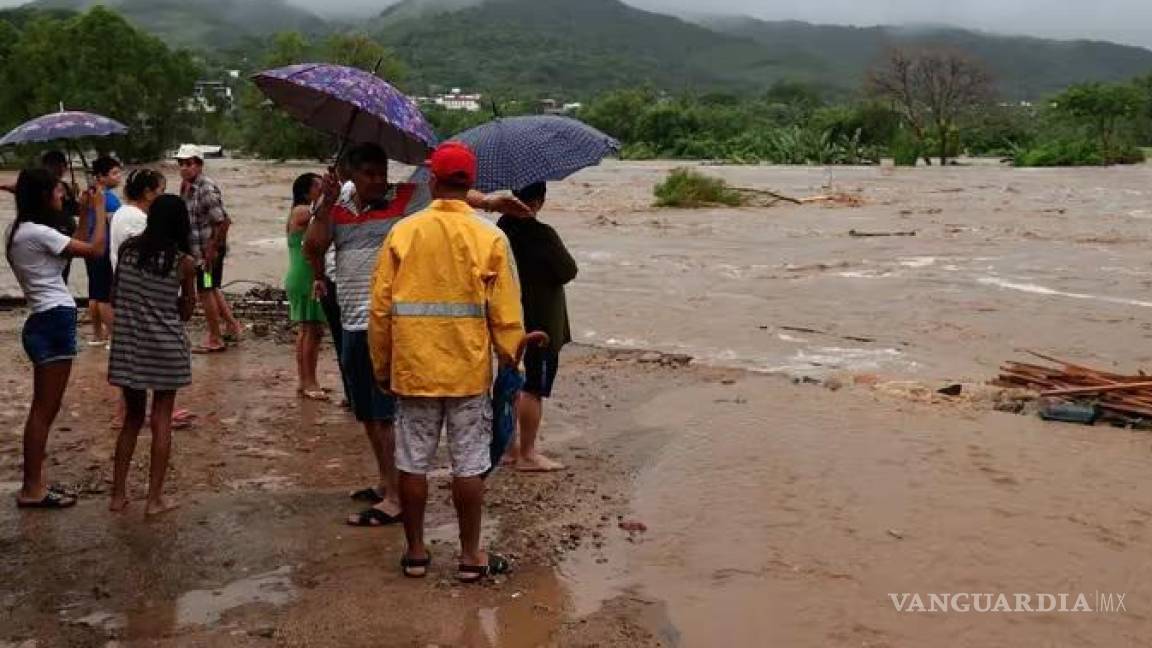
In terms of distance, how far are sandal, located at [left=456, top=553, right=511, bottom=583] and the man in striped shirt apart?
0.85m

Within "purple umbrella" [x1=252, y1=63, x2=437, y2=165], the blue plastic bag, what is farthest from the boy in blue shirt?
the blue plastic bag

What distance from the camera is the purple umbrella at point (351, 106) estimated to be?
16.1 feet

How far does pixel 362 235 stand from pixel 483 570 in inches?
61.6

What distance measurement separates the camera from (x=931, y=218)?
24562 millimetres

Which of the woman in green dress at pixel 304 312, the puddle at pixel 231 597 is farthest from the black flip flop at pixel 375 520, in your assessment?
the woman in green dress at pixel 304 312

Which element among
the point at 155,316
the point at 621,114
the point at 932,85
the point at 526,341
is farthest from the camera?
the point at 621,114

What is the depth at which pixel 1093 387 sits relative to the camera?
24.3ft

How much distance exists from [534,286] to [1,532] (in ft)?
8.99

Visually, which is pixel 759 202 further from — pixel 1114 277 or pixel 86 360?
pixel 86 360

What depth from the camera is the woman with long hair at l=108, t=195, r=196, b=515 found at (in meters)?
5.12

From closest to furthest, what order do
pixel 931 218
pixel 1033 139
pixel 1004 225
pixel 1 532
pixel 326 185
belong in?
pixel 326 185
pixel 1 532
pixel 1004 225
pixel 931 218
pixel 1033 139

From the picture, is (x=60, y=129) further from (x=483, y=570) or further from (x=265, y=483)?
(x=483, y=570)

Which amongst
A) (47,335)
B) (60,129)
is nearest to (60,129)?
(60,129)

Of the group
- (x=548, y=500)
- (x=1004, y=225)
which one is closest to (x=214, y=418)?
(x=548, y=500)
